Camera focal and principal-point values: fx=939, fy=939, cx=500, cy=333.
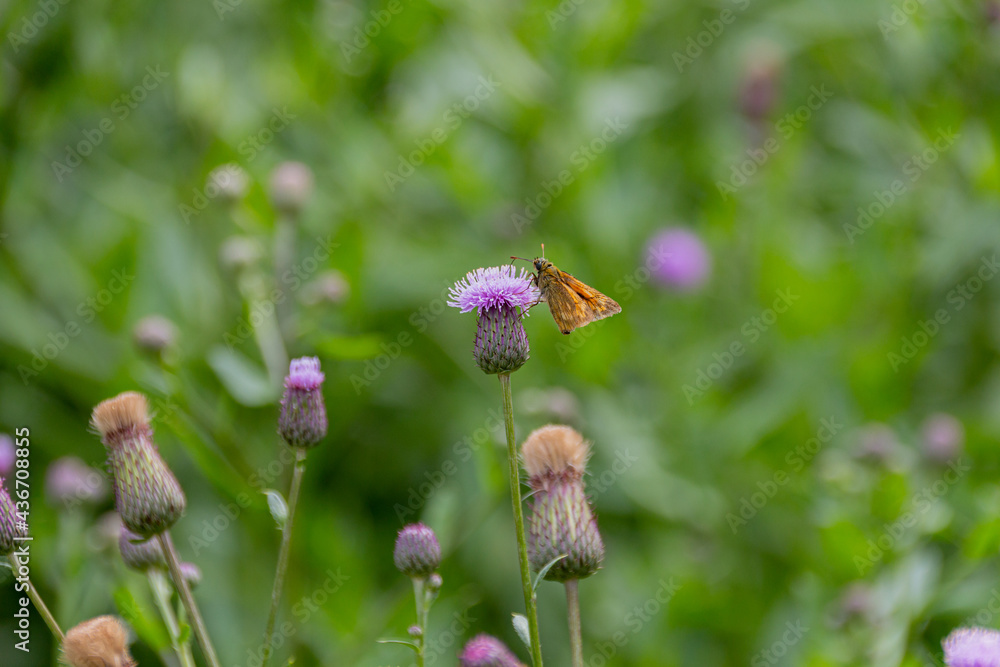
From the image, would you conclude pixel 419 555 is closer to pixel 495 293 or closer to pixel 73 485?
pixel 495 293

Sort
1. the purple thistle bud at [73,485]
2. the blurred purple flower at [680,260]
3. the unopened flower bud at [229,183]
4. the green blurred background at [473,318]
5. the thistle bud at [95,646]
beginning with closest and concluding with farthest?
the thistle bud at [95,646], the purple thistle bud at [73,485], the green blurred background at [473,318], the unopened flower bud at [229,183], the blurred purple flower at [680,260]

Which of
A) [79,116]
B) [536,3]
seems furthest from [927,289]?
[79,116]

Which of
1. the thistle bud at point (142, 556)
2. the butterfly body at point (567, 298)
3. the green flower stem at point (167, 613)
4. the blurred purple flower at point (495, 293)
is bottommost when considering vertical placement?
the green flower stem at point (167, 613)

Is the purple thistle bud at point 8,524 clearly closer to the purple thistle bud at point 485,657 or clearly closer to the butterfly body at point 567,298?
the purple thistle bud at point 485,657

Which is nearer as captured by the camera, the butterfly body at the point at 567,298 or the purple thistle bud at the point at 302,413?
the purple thistle bud at the point at 302,413

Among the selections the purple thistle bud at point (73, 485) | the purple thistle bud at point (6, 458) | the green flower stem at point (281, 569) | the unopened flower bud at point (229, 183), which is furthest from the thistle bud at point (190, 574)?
the unopened flower bud at point (229, 183)

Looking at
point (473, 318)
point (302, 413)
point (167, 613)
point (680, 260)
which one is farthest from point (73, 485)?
point (680, 260)

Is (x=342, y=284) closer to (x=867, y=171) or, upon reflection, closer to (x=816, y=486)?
(x=816, y=486)
